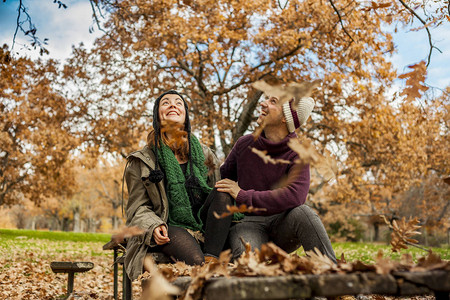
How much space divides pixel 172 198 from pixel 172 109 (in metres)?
0.78

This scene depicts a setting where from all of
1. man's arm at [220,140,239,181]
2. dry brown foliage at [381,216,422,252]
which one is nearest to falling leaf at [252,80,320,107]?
dry brown foliage at [381,216,422,252]

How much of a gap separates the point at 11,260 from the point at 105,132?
3.98 metres

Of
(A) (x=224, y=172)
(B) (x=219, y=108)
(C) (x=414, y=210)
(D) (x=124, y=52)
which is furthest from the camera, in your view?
(C) (x=414, y=210)

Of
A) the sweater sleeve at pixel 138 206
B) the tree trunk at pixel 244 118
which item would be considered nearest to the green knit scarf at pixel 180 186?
the sweater sleeve at pixel 138 206

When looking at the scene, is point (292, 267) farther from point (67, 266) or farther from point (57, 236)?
point (57, 236)

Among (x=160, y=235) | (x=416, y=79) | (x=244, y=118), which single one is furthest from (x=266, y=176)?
(x=244, y=118)

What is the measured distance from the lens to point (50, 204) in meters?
41.2

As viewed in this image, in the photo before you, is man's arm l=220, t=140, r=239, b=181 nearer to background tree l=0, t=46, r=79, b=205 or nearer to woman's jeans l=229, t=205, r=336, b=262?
woman's jeans l=229, t=205, r=336, b=262

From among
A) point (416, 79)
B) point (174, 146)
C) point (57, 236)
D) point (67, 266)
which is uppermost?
point (416, 79)

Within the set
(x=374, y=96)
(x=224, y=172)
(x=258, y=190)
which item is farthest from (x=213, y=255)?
(x=374, y=96)

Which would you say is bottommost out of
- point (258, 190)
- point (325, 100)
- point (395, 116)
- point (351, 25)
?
point (258, 190)

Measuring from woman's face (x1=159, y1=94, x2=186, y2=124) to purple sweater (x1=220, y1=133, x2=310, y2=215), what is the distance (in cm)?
59

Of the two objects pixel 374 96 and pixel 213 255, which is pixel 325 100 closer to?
pixel 374 96

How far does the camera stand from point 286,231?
2.62 meters
